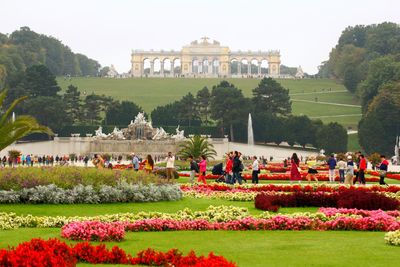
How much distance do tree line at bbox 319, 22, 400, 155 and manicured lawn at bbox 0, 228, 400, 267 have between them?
55.1m

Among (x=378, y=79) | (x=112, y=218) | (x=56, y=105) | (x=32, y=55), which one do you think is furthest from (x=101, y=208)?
(x=32, y=55)

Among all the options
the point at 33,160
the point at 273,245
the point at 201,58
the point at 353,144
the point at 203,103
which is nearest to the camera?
the point at 273,245

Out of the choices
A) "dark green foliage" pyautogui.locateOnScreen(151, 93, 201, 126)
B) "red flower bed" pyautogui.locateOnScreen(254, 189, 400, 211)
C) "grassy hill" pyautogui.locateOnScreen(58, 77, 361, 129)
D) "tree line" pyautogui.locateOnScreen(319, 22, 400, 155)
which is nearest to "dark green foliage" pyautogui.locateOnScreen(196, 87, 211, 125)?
"dark green foliage" pyautogui.locateOnScreen(151, 93, 201, 126)

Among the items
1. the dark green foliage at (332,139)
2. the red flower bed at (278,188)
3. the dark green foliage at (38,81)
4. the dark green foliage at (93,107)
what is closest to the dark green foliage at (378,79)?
the dark green foliage at (332,139)

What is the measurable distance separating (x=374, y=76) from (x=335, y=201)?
62703mm

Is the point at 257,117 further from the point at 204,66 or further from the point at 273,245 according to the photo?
the point at 204,66

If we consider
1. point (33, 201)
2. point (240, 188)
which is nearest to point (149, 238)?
point (33, 201)

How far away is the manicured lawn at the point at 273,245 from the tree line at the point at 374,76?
55.1 meters

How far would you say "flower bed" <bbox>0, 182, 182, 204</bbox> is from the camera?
18281 mm

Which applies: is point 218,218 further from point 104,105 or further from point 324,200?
point 104,105

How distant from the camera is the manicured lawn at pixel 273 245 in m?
10.5

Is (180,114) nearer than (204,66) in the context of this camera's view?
Yes

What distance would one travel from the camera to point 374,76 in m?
Answer: 79.8

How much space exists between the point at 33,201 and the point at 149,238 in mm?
6053
